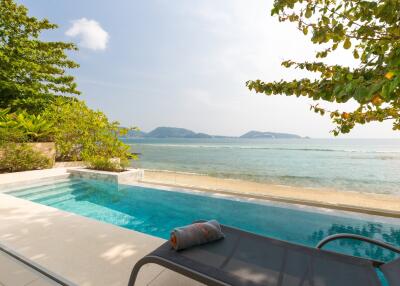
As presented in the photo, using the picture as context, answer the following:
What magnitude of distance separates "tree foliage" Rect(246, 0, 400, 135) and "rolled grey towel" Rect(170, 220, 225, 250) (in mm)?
1815

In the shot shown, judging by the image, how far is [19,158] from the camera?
857cm

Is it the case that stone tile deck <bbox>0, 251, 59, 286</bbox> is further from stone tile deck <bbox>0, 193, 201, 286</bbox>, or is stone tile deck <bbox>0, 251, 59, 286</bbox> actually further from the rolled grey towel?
the rolled grey towel

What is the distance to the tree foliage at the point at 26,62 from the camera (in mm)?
12617

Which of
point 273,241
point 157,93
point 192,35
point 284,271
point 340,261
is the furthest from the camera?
point 157,93

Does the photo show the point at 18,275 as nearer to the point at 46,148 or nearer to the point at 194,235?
the point at 194,235

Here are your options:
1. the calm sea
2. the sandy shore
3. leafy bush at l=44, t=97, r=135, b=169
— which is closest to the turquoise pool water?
the sandy shore

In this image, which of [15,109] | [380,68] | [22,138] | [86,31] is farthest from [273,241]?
[15,109]

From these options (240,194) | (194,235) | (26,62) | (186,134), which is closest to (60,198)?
(240,194)

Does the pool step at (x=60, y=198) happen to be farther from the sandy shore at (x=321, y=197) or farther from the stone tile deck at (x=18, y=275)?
the stone tile deck at (x=18, y=275)

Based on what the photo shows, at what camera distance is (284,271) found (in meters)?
1.90

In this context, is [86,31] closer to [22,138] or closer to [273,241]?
[22,138]

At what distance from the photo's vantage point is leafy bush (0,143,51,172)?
8367mm

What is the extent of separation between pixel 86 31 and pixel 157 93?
16141mm

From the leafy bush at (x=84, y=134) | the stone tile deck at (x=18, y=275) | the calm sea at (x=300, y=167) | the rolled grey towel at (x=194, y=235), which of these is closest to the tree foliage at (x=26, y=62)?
the leafy bush at (x=84, y=134)
